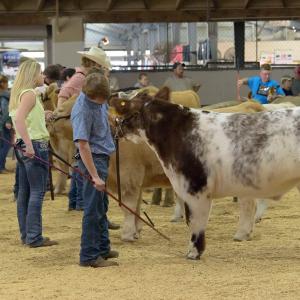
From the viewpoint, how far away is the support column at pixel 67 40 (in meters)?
18.5

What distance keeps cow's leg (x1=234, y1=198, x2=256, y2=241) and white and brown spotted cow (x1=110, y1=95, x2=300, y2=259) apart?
1.04m

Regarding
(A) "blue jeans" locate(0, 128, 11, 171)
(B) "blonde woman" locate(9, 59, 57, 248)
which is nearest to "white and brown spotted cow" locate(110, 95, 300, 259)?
(B) "blonde woman" locate(9, 59, 57, 248)

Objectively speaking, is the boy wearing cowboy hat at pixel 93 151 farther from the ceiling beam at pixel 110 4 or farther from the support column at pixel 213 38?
the support column at pixel 213 38

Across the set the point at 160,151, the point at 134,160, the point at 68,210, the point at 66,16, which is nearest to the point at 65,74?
the point at 68,210

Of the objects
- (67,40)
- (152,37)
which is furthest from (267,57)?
(67,40)

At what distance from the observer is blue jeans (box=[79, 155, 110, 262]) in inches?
263

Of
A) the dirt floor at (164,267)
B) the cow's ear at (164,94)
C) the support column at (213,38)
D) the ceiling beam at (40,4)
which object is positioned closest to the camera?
the dirt floor at (164,267)

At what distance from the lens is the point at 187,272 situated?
21.5 ft

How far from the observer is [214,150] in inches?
270

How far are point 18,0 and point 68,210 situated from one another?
992cm

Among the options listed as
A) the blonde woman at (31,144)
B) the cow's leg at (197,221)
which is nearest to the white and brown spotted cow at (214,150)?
the cow's leg at (197,221)

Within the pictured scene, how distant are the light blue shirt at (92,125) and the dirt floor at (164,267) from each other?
1.06 metres

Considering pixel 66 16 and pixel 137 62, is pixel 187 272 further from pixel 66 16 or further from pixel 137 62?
pixel 137 62

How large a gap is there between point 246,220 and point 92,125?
7.45 feet
